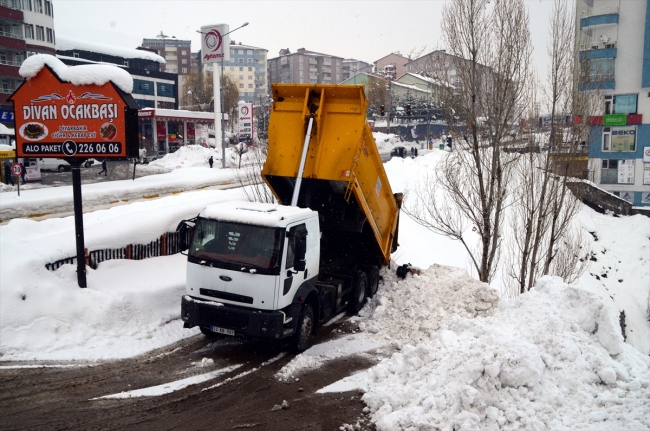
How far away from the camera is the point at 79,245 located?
34.4 ft

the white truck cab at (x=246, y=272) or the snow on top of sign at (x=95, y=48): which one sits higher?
the snow on top of sign at (x=95, y=48)

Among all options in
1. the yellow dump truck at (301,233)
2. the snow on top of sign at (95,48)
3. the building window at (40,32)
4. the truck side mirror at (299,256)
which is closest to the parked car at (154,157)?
the building window at (40,32)

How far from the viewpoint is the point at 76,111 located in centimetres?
1113

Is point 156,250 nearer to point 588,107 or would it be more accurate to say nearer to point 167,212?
point 167,212

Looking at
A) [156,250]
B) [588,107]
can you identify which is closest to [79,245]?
[156,250]

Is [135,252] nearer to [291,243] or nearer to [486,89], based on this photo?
[291,243]

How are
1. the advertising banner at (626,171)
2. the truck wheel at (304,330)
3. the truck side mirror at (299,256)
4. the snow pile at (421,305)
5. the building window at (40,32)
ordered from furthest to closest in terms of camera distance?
the building window at (40,32)
the advertising banner at (626,171)
the snow pile at (421,305)
the truck wheel at (304,330)
the truck side mirror at (299,256)

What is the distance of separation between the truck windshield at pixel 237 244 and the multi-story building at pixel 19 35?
161 feet

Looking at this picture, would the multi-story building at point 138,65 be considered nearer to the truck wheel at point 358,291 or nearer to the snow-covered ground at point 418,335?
the snow-covered ground at point 418,335

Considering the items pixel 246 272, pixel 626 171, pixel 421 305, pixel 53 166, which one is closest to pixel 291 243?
pixel 246 272

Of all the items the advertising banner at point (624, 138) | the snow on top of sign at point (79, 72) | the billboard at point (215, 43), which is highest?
the billboard at point (215, 43)

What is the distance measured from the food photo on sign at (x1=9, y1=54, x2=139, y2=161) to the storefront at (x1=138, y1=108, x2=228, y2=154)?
46490 millimetres

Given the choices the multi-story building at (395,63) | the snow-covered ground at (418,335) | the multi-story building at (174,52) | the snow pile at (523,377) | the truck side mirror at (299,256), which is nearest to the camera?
the snow pile at (523,377)

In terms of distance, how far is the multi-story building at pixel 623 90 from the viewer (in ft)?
129
